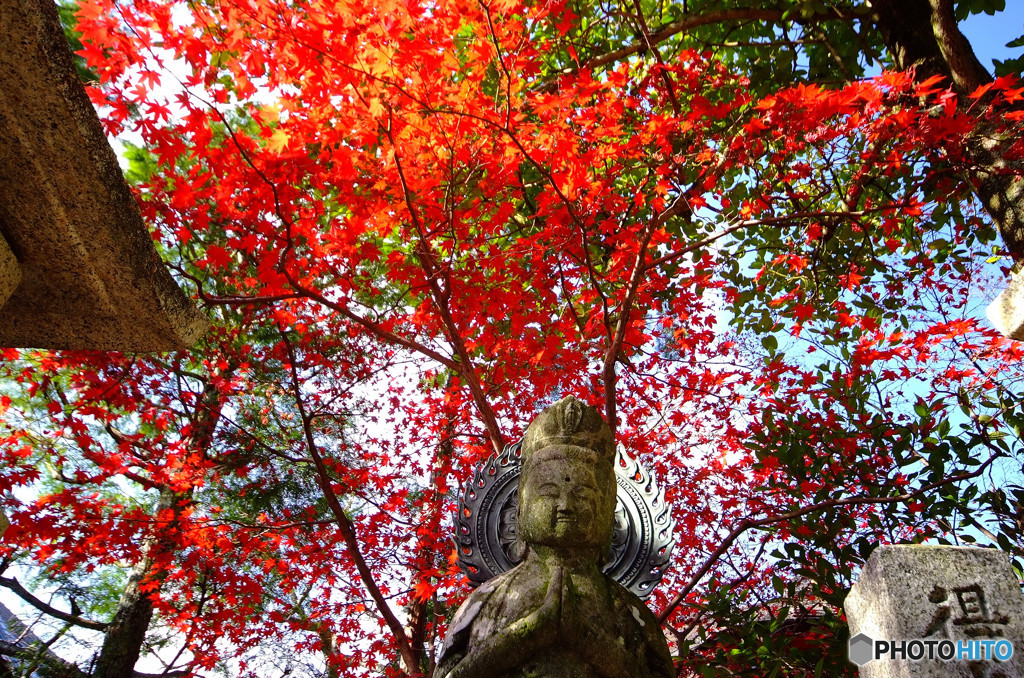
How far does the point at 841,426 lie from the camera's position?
6117 mm

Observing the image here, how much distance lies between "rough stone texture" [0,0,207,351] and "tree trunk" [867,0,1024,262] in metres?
6.19

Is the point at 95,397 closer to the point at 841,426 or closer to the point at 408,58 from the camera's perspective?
the point at 408,58

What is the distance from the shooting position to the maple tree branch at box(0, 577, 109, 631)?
325 inches

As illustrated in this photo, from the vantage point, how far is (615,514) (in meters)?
3.64

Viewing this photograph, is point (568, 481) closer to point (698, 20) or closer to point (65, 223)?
point (65, 223)

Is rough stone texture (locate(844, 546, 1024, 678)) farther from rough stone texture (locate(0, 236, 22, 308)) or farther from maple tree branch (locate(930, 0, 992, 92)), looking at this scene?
maple tree branch (locate(930, 0, 992, 92))

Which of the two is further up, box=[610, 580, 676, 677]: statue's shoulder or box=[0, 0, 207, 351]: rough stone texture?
box=[0, 0, 207, 351]: rough stone texture

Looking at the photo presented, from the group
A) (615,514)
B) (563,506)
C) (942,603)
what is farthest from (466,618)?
(942,603)

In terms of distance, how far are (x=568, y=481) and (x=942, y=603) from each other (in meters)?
2.07

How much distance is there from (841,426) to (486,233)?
180 inches

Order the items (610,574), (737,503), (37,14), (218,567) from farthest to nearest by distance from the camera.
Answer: (218,567)
(737,503)
(610,574)
(37,14)

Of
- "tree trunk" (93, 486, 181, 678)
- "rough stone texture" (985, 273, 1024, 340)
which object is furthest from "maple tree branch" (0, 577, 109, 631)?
"rough stone texture" (985, 273, 1024, 340)

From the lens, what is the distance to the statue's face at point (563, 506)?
10.1 ft

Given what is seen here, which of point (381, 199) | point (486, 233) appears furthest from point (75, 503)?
point (486, 233)
